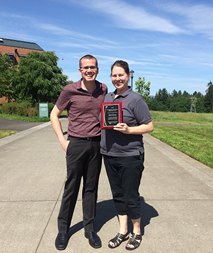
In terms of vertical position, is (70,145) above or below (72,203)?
above

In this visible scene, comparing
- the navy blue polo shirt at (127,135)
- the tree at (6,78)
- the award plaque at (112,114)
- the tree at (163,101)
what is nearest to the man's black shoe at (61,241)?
the navy blue polo shirt at (127,135)

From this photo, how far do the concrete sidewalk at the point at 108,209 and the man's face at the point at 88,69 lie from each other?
5.76 feet

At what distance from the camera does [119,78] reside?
144 inches

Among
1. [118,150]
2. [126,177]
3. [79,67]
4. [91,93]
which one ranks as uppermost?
[79,67]

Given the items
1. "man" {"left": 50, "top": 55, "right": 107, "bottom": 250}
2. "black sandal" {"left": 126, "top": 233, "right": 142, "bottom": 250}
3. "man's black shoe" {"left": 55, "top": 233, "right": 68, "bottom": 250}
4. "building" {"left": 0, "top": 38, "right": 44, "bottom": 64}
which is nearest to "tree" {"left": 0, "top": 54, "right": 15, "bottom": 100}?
"building" {"left": 0, "top": 38, "right": 44, "bottom": 64}

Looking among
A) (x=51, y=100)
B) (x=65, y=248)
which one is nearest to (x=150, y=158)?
(x=65, y=248)

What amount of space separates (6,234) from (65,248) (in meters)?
0.78

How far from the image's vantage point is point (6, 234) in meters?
4.07

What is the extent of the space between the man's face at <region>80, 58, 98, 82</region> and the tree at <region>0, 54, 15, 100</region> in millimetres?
41399

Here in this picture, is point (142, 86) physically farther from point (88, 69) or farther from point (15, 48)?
point (88, 69)

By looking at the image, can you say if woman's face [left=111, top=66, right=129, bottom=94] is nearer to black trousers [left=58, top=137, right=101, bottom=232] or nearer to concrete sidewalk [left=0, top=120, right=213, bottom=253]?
black trousers [left=58, top=137, right=101, bottom=232]

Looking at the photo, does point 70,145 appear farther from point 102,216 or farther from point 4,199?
point 4,199

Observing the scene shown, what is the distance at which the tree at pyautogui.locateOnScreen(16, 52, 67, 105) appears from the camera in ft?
144

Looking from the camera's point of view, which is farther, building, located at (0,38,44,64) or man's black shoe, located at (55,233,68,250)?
building, located at (0,38,44,64)
